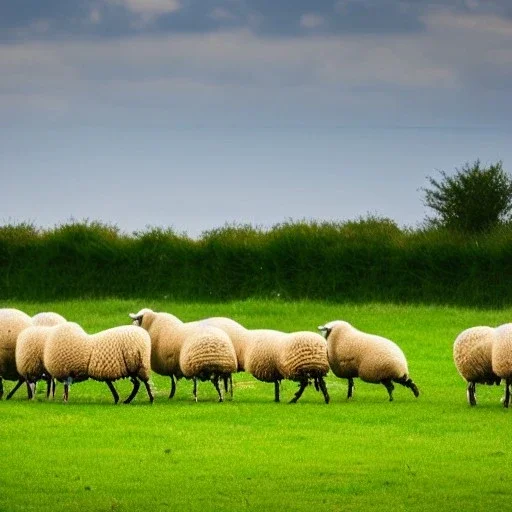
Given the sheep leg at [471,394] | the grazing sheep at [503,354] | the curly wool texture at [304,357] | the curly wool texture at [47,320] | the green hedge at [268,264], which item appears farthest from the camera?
the green hedge at [268,264]

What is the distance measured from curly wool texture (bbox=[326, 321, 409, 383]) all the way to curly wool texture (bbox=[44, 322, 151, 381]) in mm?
3232

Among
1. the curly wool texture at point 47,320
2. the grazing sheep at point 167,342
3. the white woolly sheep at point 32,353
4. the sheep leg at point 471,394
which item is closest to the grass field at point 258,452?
the sheep leg at point 471,394

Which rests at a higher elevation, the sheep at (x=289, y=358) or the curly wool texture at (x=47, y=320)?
the curly wool texture at (x=47, y=320)

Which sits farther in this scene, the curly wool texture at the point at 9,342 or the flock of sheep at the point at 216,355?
the curly wool texture at the point at 9,342

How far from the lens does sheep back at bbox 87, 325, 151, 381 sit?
20.3 metres

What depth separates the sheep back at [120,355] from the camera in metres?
20.3

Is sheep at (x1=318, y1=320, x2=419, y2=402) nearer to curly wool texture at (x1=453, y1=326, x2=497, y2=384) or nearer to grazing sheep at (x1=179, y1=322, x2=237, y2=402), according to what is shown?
curly wool texture at (x1=453, y1=326, x2=497, y2=384)

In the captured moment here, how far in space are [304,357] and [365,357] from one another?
1.39 m

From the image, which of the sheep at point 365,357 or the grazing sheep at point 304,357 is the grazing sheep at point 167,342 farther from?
the sheep at point 365,357

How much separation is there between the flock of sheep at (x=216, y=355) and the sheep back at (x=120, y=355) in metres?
0.02

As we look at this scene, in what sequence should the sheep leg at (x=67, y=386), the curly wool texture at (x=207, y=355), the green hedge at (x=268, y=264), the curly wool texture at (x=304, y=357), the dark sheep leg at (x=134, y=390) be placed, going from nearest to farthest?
the curly wool texture at (x=304, y=357)
the curly wool texture at (x=207, y=355)
the sheep leg at (x=67, y=386)
the dark sheep leg at (x=134, y=390)
the green hedge at (x=268, y=264)

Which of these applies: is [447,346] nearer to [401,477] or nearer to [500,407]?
[500,407]

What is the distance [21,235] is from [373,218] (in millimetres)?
13480

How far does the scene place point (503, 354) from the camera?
19.8m
